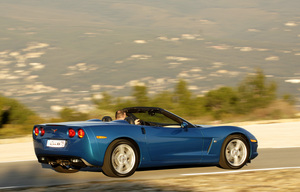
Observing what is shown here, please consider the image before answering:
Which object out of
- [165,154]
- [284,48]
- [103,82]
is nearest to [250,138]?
[165,154]

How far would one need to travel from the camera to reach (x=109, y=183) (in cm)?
730

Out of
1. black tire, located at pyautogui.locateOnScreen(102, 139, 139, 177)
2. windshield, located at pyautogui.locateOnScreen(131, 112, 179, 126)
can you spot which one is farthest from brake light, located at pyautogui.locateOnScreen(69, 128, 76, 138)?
windshield, located at pyautogui.locateOnScreen(131, 112, 179, 126)

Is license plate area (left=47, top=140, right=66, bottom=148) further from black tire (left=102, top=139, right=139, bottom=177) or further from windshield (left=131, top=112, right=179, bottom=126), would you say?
windshield (left=131, top=112, right=179, bottom=126)

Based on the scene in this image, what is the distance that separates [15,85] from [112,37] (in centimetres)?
5903

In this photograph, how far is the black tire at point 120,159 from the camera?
25.1 feet

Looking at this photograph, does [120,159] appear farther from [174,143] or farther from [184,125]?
[184,125]

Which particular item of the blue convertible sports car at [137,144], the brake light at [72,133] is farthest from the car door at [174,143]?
the brake light at [72,133]

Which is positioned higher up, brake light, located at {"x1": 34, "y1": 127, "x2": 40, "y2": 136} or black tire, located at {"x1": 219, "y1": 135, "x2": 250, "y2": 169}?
brake light, located at {"x1": 34, "y1": 127, "x2": 40, "y2": 136}

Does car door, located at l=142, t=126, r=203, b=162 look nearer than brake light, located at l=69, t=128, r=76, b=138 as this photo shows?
No

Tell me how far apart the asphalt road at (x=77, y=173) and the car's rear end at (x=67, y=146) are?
1.05 ft

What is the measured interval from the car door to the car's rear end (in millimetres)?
1001

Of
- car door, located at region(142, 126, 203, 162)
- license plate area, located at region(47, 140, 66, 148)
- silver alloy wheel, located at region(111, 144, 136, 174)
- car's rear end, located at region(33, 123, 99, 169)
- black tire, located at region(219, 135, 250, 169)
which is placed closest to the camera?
car's rear end, located at region(33, 123, 99, 169)

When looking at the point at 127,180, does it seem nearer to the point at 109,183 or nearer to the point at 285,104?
the point at 109,183

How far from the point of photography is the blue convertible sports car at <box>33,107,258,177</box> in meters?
7.54
